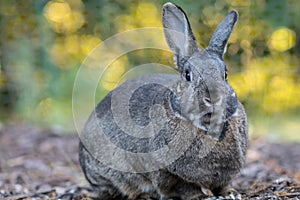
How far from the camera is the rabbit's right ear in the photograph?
4.61 metres

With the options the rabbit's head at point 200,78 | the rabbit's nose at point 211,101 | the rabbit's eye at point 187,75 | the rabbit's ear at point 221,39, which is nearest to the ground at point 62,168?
the rabbit's head at point 200,78

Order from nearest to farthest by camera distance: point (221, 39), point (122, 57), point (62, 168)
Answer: point (221, 39) < point (62, 168) < point (122, 57)

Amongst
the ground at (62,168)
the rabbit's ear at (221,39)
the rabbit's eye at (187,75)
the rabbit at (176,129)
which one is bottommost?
the ground at (62,168)

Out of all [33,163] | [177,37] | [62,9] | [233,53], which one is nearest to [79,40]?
[62,9]

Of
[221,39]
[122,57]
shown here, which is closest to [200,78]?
[221,39]

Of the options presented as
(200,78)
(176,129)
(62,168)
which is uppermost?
(200,78)

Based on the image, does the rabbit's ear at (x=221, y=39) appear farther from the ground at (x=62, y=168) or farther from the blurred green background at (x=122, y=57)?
the blurred green background at (x=122, y=57)

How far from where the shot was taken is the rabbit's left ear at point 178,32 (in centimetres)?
461

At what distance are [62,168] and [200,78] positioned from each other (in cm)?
331

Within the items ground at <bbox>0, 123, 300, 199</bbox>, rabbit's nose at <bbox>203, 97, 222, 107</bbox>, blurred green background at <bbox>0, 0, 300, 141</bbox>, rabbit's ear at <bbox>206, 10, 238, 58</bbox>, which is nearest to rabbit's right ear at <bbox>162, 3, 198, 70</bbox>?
rabbit's ear at <bbox>206, 10, 238, 58</bbox>

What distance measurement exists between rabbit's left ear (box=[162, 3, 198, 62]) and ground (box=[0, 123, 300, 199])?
1210 millimetres

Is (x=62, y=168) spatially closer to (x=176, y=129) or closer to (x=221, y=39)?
(x=176, y=129)

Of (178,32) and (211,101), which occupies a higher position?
(178,32)

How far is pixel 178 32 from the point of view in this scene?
15.6ft
